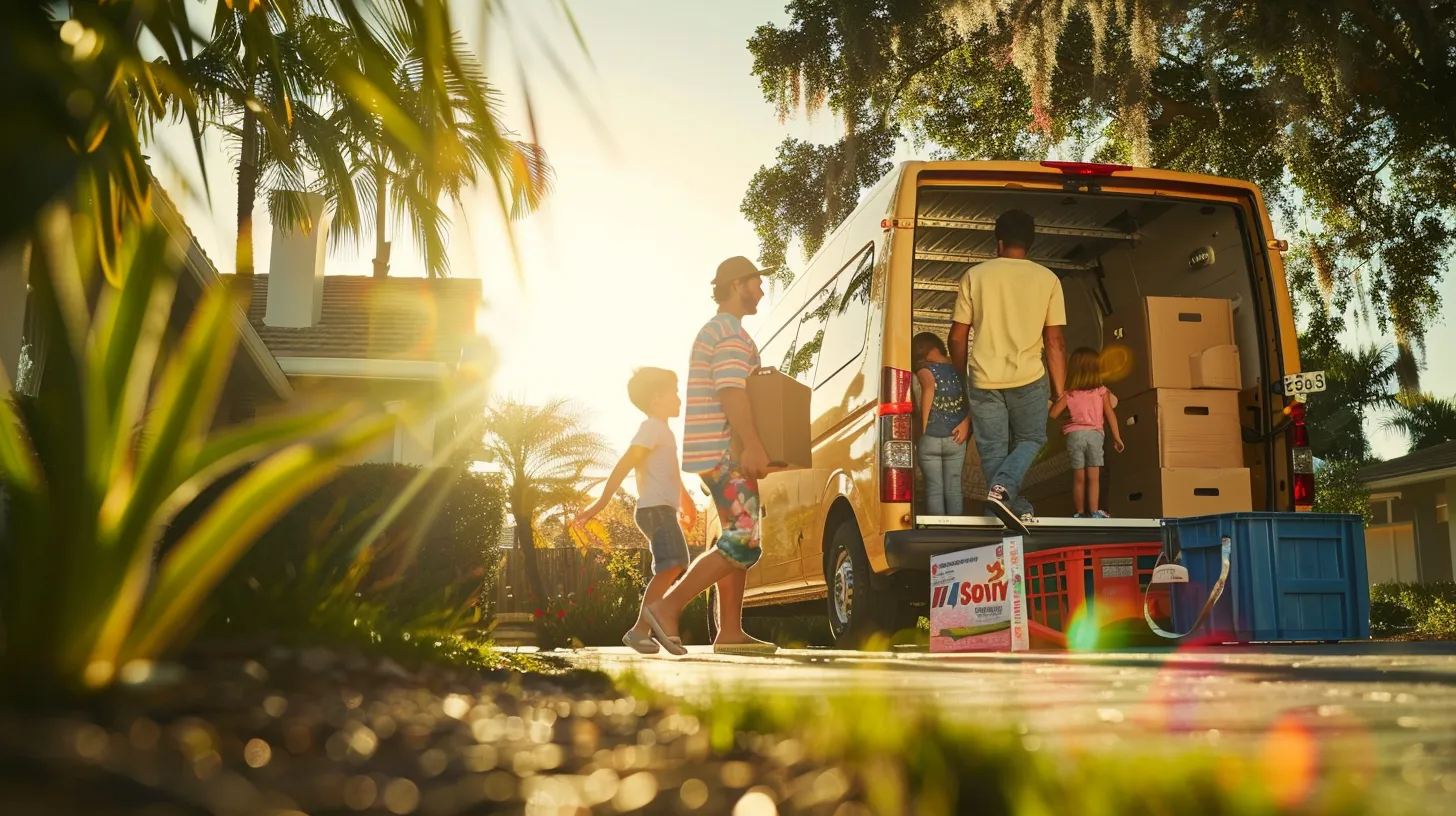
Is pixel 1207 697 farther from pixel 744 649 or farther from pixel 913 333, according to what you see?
pixel 913 333

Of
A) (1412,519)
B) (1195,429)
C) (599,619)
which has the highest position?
(1412,519)

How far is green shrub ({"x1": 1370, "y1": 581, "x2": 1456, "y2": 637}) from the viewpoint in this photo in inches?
658

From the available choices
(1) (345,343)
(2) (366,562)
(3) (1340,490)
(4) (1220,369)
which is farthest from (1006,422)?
(3) (1340,490)

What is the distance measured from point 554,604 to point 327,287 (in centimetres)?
923

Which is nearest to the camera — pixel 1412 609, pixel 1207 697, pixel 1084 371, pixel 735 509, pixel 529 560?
pixel 1207 697

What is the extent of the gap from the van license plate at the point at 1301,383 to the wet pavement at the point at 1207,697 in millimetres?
2246

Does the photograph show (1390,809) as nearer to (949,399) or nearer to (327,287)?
(949,399)

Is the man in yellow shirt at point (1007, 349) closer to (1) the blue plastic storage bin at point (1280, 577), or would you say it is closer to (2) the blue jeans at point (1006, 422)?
(2) the blue jeans at point (1006, 422)

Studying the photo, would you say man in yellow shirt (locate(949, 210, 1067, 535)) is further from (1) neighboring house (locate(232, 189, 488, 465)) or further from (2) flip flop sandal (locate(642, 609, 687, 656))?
(1) neighboring house (locate(232, 189, 488, 465))

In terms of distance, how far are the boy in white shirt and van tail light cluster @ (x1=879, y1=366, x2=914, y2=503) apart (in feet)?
3.35

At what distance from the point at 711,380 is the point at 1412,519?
25.9 m

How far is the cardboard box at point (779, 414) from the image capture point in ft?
21.2

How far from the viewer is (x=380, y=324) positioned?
19.6 m

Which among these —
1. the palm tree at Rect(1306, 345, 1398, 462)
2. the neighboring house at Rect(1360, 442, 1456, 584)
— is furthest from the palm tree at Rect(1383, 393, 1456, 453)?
the neighboring house at Rect(1360, 442, 1456, 584)
